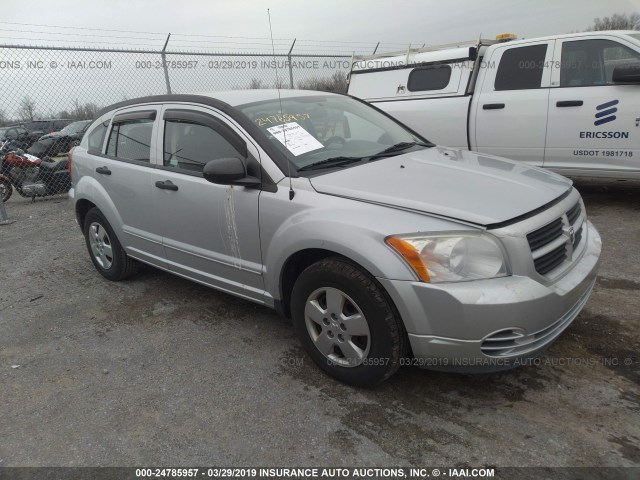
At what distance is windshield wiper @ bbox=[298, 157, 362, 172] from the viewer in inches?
116

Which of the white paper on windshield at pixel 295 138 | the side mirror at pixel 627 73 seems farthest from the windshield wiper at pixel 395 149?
the side mirror at pixel 627 73

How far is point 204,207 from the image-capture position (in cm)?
331

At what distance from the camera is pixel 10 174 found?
9141mm

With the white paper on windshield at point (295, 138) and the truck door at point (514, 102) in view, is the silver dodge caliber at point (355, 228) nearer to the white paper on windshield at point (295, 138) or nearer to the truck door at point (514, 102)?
the white paper on windshield at point (295, 138)

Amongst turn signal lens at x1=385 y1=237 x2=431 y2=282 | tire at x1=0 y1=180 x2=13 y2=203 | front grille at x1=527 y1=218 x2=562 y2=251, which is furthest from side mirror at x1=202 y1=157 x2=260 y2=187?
tire at x1=0 y1=180 x2=13 y2=203

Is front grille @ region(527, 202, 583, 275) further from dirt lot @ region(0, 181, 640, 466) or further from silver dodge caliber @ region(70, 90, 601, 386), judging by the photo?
dirt lot @ region(0, 181, 640, 466)

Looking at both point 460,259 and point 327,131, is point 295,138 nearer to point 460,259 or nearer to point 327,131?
point 327,131

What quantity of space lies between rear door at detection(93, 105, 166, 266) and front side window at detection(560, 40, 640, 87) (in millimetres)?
4598

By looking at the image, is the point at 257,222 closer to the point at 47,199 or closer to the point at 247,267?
the point at 247,267

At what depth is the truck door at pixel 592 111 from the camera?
5168 millimetres

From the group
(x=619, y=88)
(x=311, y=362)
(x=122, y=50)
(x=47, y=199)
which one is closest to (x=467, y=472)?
(x=311, y=362)

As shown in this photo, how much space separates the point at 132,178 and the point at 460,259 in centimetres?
279

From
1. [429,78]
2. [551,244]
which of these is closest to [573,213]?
[551,244]

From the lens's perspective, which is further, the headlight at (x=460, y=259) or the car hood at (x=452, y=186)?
the car hood at (x=452, y=186)
